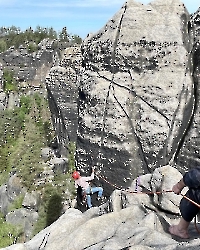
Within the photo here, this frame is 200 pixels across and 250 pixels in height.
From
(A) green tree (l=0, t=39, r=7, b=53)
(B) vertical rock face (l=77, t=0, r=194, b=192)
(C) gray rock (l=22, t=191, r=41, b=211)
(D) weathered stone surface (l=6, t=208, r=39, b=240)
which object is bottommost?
(D) weathered stone surface (l=6, t=208, r=39, b=240)

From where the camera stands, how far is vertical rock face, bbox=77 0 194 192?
481 centimetres

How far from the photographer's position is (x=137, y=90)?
4.99 meters

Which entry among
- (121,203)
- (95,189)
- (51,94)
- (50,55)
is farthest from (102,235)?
(50,55)

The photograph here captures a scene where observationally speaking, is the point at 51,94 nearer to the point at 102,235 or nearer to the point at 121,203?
the point at 121,203

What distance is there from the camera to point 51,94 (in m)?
11.6

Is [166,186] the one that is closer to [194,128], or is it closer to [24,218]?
[194,128]

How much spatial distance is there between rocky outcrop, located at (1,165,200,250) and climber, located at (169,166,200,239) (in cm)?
9

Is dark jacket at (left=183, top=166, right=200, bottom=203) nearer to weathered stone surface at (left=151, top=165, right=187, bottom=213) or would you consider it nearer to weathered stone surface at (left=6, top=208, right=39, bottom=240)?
weathered stone surface at (left=151, top=165, right=187, bottom=213)

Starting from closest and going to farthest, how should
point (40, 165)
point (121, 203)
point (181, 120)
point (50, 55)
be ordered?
point (121, 203) → point (181, 120) → point (40, 165) → point (50, 55)

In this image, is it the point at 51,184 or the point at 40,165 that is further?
the point at 40,165

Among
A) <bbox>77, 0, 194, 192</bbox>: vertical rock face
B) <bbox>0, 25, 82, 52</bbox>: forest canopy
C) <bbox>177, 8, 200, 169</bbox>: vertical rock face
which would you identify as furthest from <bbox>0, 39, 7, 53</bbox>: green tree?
<bbox>177, 8, 200, 169</bbox>: vertical rock face

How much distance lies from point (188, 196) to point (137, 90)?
2.61 meters

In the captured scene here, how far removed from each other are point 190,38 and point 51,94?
7462mm

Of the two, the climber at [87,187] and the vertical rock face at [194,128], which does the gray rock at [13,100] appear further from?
the vertical rock face at [194,128]
